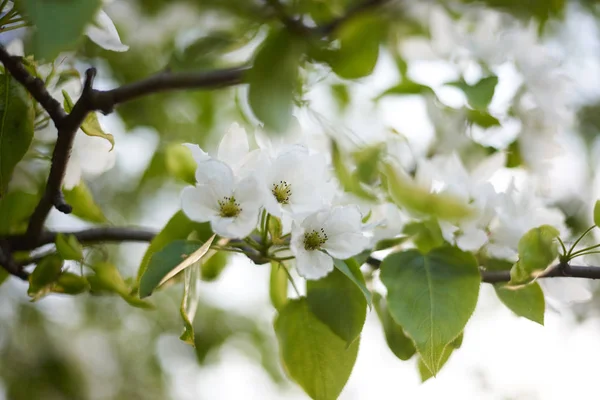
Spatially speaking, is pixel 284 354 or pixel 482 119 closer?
pixel 284 354

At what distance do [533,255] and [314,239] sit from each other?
7.2 inches

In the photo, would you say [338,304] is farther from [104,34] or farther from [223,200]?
[104,34]

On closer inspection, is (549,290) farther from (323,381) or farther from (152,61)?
(152,61)

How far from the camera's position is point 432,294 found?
1.58 feet

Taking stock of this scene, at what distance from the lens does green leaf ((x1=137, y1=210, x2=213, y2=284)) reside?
1.79 feet

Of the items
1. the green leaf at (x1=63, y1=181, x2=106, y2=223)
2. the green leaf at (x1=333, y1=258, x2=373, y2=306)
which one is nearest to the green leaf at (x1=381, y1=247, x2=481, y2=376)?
the green leaf at (x1=333, y1=258, x2=373, y2=306)

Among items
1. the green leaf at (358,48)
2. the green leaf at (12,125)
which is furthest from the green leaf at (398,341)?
the green leaf at (12,125)

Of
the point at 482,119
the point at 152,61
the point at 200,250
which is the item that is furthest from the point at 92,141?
the point at 152,61

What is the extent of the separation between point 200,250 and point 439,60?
0.52 meters

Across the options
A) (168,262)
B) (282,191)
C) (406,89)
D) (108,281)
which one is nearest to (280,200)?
(282,191)

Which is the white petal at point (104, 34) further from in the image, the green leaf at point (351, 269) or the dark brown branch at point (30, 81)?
the green leaf at point (351, 269)

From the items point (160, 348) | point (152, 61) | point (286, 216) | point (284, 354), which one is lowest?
point (160, 348)

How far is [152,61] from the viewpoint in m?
1.24

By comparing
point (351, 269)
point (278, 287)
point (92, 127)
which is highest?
point (92, 127)
